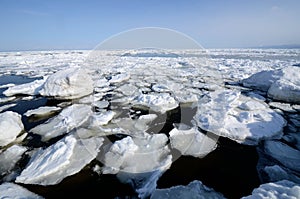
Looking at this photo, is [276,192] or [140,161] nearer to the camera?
[276,192]

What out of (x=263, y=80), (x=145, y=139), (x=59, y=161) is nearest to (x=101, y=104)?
(x=145, y=139)

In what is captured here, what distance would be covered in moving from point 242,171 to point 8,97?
5.71 metres

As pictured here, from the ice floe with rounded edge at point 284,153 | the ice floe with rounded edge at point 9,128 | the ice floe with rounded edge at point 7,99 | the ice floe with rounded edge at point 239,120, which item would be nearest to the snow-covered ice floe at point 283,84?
the ice floe with rounded edge at point 239,120

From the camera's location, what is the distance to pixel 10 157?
2344 millimetres

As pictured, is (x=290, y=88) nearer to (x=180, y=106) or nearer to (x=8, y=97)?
(x=180, y=106)

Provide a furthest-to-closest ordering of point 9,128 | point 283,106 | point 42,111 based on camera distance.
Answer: point 283,106, point 42,111, point 9,128

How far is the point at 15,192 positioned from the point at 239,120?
3.09m

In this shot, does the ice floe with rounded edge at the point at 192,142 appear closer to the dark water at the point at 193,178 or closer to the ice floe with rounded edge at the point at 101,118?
the dark water at the point at 193,178

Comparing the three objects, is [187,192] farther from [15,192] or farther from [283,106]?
[283,106]

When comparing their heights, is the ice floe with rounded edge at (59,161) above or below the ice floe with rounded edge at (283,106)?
above

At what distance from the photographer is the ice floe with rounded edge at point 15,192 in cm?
172

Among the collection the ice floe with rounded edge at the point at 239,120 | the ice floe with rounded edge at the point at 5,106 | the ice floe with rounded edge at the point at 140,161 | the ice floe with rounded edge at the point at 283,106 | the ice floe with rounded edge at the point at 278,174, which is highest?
the ice floe with rounded edge at the point at 278,174

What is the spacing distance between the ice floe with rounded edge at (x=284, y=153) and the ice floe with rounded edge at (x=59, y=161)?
7.03ft

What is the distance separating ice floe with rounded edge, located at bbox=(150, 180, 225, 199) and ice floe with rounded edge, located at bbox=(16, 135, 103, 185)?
975 millimetres
